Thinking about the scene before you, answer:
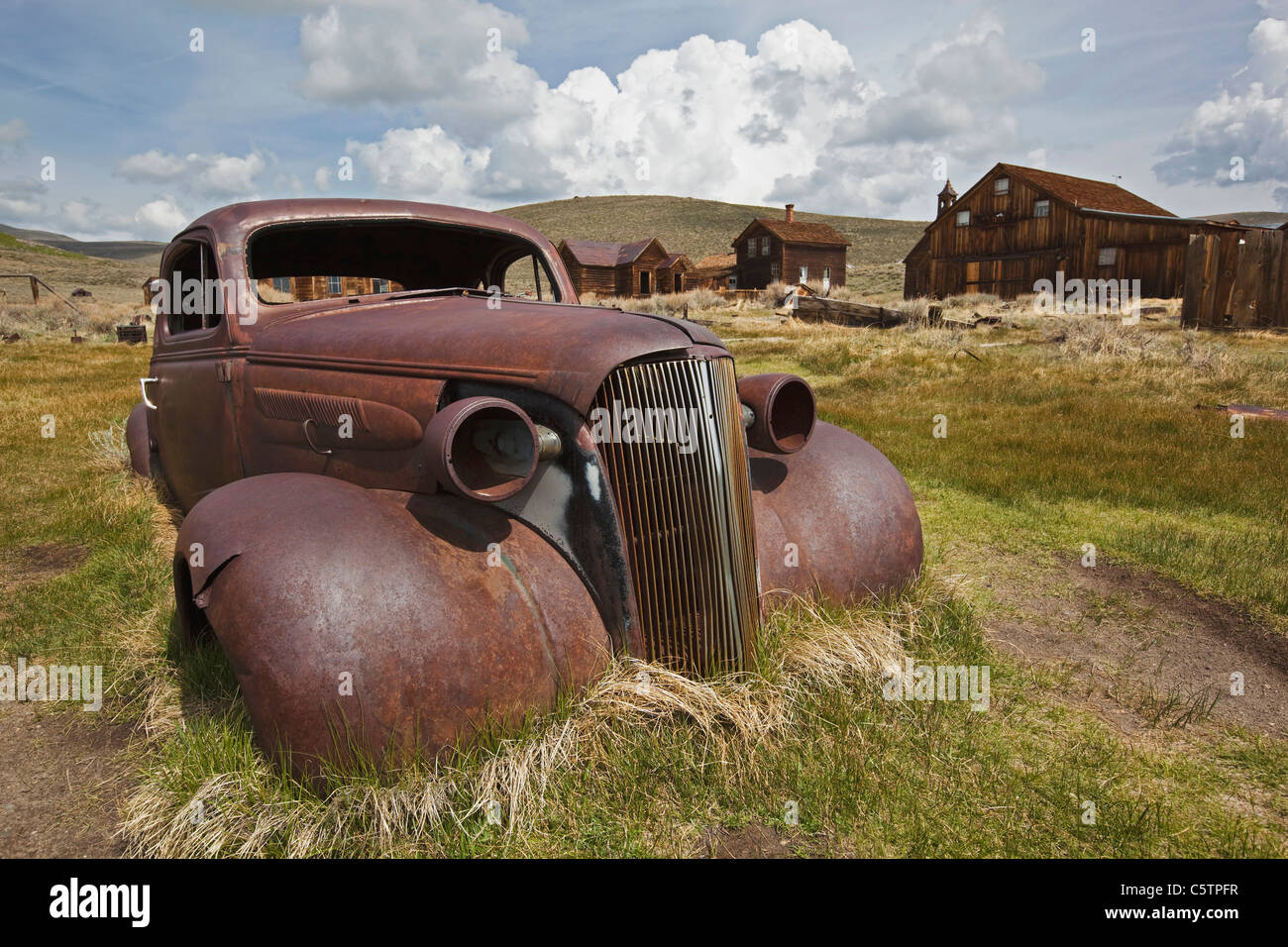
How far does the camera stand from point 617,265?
43.8m

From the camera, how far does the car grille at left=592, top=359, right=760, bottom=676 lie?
2453 millimetres

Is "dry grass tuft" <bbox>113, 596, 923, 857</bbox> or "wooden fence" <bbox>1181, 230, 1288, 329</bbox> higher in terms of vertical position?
"wooden fence" <bbox>1181, 230, 1288, 329</bbox>

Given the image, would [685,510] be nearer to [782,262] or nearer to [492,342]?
[492,342]

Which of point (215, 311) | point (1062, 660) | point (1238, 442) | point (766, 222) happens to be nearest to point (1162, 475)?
point (1238, 442)

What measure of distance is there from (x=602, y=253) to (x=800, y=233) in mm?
12942

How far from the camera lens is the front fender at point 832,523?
127 inches

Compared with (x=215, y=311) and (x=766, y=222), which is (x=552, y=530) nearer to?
(x=215, y=311)

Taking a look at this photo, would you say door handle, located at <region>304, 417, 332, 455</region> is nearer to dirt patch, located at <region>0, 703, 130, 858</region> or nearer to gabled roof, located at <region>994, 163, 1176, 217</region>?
dirt patch, located at <region>0, 703, 130, 858</region>

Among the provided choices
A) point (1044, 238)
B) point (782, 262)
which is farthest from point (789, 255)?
point (1044, 238)

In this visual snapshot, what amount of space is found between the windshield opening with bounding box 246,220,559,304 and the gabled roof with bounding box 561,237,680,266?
38633 millimetres

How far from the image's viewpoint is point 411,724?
7.13ft

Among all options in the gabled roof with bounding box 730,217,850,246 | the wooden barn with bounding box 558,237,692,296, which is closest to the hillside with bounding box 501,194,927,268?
the gabled roof with bounding box 730,217,850,246

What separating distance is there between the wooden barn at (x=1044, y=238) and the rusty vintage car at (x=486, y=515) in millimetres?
29852

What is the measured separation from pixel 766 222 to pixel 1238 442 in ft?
145
